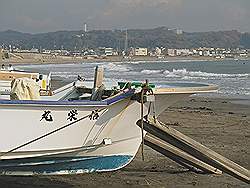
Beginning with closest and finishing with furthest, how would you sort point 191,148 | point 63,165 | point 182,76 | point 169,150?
1. point 191,148
2. point 63,165
3. point 169,150
4. point 182,76

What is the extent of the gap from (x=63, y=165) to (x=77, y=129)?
2.69ft

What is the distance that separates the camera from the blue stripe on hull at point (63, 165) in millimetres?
7610

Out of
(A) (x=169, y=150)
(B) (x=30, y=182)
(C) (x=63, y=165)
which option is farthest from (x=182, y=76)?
(C) (x=63, y=165)

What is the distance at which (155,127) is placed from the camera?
743cm

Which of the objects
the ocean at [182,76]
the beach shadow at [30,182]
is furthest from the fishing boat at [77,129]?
the ocean at [182,76]

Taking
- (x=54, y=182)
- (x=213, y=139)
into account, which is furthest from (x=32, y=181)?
(x=213, y=139)

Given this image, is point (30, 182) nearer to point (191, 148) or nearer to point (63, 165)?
point (63, 165)

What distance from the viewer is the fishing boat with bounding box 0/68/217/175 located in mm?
7133

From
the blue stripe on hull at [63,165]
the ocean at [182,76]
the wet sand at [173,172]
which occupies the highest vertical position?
the blue stripe on hull at [63,165]

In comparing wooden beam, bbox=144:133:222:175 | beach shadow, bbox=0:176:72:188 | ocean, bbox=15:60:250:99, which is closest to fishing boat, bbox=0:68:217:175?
wooden beam, bbox=144:133:222:175

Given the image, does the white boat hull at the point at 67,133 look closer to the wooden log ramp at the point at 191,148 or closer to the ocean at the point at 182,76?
the wooden log ramp at the point at 191,148

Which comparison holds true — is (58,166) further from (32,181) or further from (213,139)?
(213,139)

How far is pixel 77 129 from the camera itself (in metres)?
7.38

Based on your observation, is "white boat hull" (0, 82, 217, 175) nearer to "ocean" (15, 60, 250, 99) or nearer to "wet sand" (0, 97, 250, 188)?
"wet sand" (0, 97, 250, 188)
